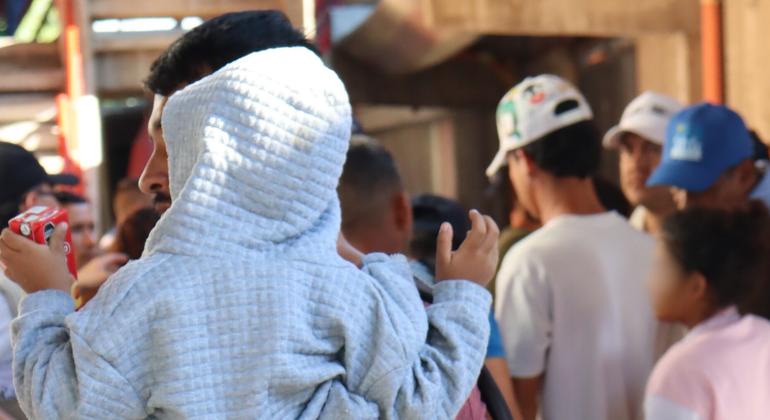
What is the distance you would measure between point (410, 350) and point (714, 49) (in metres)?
4.44

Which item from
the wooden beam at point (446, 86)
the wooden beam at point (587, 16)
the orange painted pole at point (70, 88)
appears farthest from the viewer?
the wooden beam at point (446, 86)

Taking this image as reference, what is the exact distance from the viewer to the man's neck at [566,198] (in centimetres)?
382

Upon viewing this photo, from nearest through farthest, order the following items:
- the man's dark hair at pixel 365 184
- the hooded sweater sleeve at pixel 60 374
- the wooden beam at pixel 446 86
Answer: the hooded sweater sleeve at pixel 60 374, the man's dark hair at pixel 365 184, the wooden beam at pixel 446 86

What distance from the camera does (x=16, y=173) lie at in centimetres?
384

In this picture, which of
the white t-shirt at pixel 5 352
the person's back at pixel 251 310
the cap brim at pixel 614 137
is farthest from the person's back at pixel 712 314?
the white t-shirt at pixel 5 352

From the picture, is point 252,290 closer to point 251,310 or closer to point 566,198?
point 251,310

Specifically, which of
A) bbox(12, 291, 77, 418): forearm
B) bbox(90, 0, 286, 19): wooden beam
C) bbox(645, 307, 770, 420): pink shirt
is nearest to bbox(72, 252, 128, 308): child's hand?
bbox(645, 307, 770, 420): pink shirt

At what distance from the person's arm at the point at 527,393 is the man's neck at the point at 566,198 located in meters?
0.49

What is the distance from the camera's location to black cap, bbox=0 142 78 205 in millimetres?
3830

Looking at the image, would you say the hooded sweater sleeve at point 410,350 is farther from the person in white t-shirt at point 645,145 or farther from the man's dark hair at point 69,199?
the man's dark hair at point 69,199

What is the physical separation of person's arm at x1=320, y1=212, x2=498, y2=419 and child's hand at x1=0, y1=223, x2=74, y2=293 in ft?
1.44

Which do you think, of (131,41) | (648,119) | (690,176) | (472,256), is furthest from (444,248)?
(131,41)

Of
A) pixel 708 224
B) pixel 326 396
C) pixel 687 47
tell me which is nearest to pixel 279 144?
pixel 326 396

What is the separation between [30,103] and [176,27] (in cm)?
126
